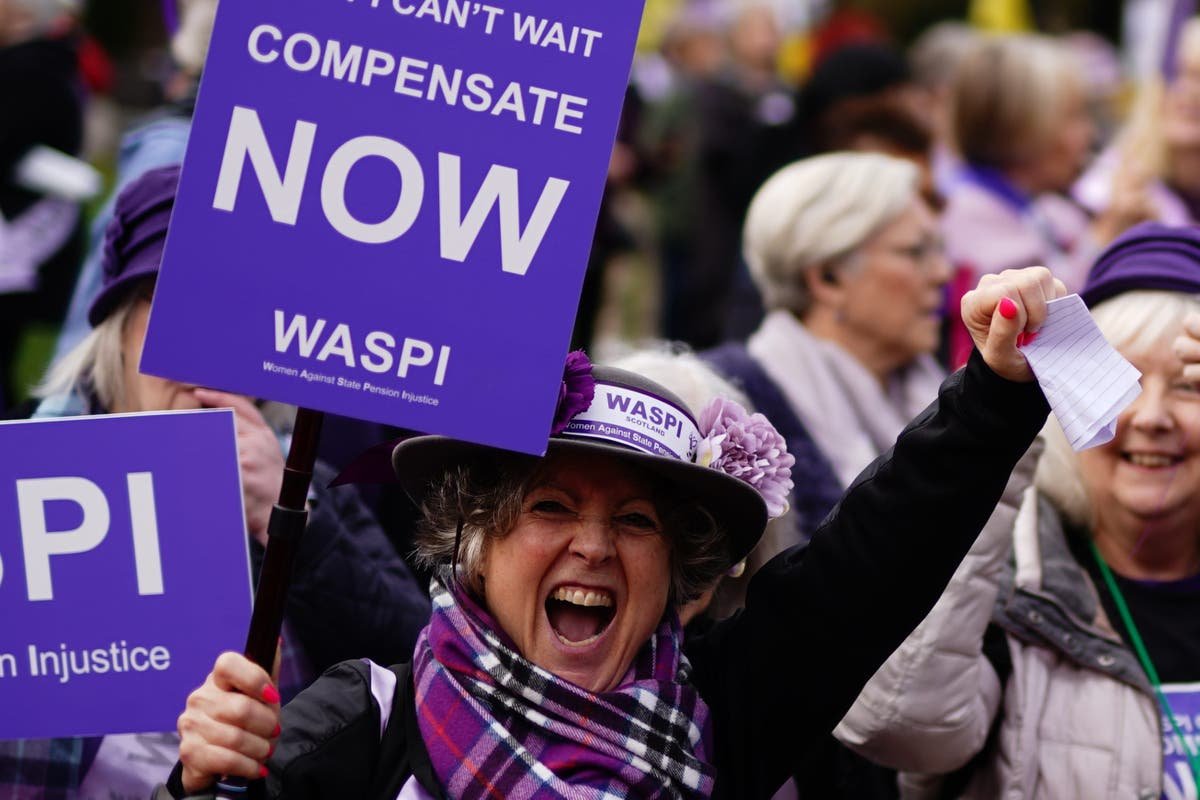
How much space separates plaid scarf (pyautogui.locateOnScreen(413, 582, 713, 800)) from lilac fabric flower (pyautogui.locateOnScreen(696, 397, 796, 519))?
0.35 meters

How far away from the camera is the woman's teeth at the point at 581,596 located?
8.98 ft

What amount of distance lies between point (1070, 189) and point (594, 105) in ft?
19.0

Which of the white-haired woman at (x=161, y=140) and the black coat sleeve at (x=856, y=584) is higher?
the white-haired woman at (x=161, y=140)

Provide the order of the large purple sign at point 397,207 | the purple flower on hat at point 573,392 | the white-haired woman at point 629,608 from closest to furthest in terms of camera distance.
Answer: the large purple sign at point 397,207
the white-haired woman at point 629,608
the purple flower on hat at point 573,392

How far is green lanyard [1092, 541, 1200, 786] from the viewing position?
10.7 ft

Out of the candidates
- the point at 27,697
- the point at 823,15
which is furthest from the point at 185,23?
the point at 823,15

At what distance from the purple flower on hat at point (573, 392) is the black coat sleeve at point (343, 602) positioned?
2.65ft

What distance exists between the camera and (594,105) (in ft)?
8.08

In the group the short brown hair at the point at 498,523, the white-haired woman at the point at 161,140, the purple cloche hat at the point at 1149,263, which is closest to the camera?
the short brown hair at the point at 498,523

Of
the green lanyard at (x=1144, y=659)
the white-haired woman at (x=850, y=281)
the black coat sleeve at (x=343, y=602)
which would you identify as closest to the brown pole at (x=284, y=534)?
the black coat sleeve at (x=343, y=602)

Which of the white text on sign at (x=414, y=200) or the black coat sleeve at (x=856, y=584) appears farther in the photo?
the black coat sleeve at (x=856, y=584)

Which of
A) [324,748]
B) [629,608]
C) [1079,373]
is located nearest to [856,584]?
[629,608]

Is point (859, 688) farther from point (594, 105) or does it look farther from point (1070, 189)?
point (1070, 189)

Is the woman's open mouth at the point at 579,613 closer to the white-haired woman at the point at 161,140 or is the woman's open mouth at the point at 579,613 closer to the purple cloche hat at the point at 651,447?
the purple cloche hat at the point at 651,447
